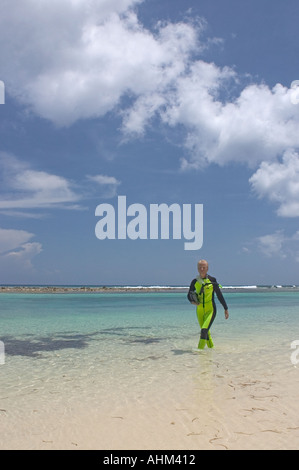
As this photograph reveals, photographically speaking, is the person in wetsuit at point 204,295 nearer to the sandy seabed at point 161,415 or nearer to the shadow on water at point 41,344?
the sandy seabed at point 161,415

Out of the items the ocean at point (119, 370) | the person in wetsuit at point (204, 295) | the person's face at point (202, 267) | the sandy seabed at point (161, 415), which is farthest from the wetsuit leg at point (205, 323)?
the sandy seabed at point (161, 415)

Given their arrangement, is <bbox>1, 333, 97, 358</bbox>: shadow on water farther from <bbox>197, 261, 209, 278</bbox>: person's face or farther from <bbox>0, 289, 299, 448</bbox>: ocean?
<bbox>197, 261, 209, 278</bbox>: person's face

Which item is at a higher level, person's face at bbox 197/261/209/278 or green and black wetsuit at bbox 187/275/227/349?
person's face at bbox 197/261/209/278

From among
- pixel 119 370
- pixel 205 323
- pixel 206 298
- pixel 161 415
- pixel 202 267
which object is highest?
pixel 202 267

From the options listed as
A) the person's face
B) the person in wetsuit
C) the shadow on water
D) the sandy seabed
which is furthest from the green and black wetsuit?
the shadow on water

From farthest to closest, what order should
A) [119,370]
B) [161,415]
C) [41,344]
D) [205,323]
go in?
[41,344], [205,323], [119,370], [161,415]

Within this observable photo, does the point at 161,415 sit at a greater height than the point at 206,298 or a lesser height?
lesser

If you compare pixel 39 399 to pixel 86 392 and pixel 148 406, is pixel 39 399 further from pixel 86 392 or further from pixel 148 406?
pixel 148 406

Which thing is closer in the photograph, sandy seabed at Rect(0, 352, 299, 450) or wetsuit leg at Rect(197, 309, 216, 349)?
sandy seabed at Rect(0, 352, 299, 450)

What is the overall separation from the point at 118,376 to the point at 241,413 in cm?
304

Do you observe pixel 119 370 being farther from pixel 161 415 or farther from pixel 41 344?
pixel 41 344

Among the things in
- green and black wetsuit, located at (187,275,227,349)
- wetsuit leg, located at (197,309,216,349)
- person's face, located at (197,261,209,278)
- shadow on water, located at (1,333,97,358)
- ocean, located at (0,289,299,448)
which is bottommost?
shadow on water, located at (1,333,97,358)

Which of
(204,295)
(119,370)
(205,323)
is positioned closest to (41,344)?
(119,370)
